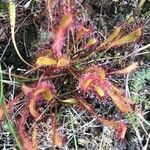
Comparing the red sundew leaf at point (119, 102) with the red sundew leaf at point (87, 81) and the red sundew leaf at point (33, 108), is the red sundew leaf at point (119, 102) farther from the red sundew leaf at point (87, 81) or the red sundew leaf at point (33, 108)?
the red sundew leaf at point (33, 108)

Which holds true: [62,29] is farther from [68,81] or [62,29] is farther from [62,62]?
[68,81]

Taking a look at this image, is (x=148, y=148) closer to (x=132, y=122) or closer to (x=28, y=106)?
(x=132, y=122)

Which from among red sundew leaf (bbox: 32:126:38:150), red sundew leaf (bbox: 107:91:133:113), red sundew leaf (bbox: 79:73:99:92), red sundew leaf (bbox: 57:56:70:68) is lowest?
red sundew leaf (bbox: 32:126:38:150)

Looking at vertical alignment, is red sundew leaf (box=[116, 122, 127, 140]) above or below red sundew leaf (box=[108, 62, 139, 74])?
below

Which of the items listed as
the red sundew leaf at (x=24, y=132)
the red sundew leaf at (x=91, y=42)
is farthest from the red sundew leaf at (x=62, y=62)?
the red sundew leaf at (x=24, y=132)

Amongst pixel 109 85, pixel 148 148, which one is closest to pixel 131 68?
pixel 109 85

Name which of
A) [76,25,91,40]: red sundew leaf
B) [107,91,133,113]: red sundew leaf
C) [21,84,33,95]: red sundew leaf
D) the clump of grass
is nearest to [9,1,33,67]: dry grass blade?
the clump of grass

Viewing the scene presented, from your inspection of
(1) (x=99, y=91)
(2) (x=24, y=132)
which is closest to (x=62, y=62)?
(1) (x=99, y=91)

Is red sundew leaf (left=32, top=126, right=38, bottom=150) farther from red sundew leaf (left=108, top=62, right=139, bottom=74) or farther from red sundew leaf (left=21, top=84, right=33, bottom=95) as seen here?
red sundew leaf (left=108, top=62, right=139, bottom=74)

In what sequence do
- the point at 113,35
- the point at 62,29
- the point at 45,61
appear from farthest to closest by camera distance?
the point at 113,35
the point at 45,61
the point at 62,29
